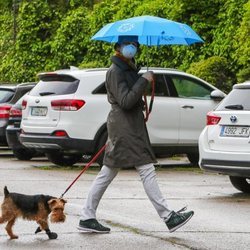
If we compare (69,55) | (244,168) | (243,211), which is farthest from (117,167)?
(69,55)

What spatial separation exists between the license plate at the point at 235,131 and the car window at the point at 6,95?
896 cm

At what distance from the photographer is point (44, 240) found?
923 cm

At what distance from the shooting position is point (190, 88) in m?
17.6

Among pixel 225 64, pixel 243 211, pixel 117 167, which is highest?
pixel 117 167

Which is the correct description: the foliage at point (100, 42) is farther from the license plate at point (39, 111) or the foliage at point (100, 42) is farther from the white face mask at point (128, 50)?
the white face mask at point (128, 50)

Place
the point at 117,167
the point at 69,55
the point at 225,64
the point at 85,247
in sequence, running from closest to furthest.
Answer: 1. the point at 85,247
2. the point at 117,167
3. the point at 225,64
4. the point at 69,55

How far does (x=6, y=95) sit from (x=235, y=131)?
9.33m

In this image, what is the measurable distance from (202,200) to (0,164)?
23.4 ft

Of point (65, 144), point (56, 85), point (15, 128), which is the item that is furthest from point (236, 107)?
point (15, 128)

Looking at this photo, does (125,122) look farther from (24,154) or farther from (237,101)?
(24,154)

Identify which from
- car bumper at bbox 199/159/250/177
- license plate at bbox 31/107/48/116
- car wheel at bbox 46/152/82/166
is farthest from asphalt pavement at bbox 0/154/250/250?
license plate at bbox 31/107/48/116

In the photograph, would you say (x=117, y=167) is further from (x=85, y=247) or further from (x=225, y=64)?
(x=225, y=64)

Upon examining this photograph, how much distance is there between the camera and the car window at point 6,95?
20934 millimetres

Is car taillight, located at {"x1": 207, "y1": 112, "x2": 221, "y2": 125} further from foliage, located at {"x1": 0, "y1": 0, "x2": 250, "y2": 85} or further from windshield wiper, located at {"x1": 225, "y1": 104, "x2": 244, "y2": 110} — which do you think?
foliage, located at {"x1": 0, "y1": 0, "x2": 250, "y2": 85}
